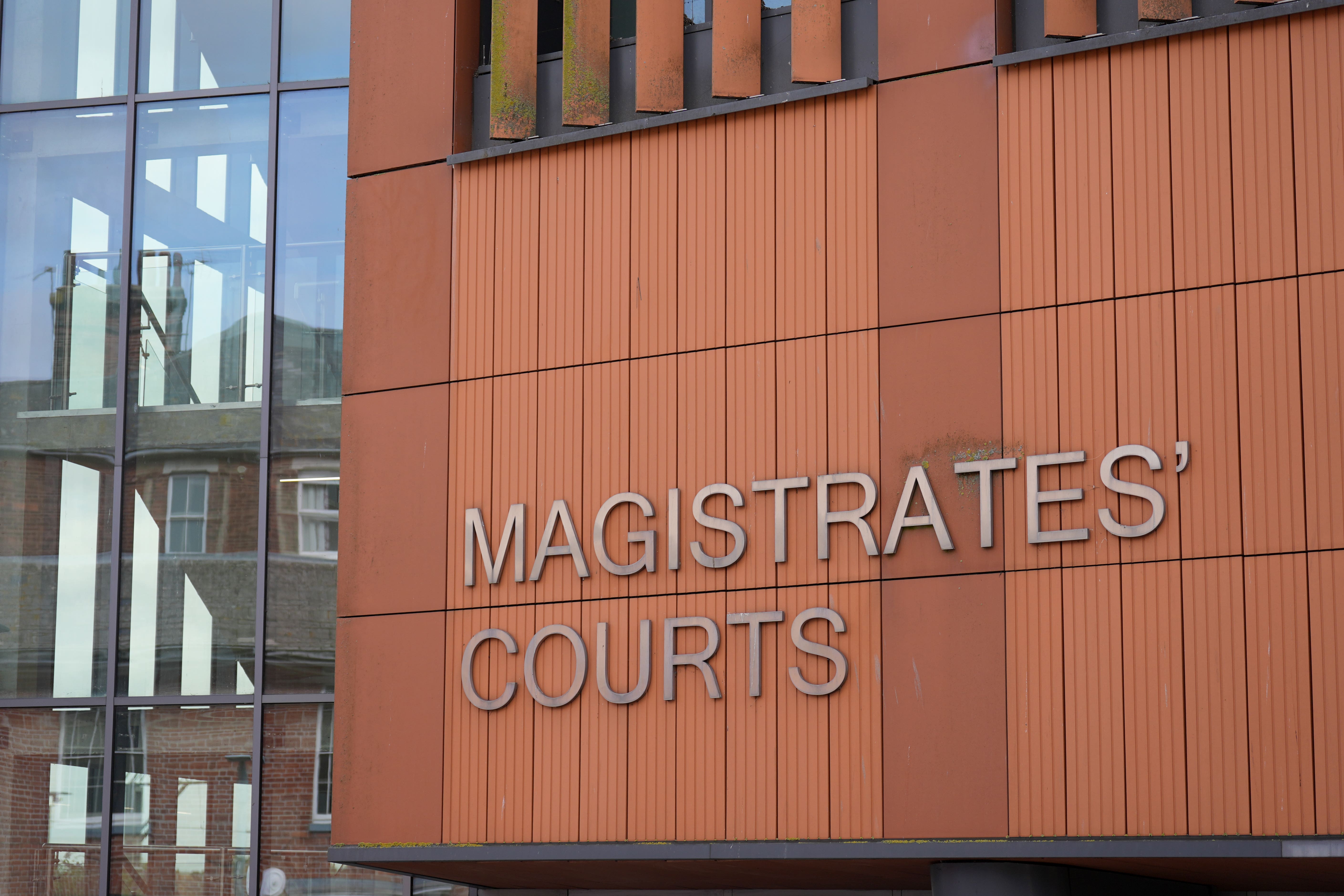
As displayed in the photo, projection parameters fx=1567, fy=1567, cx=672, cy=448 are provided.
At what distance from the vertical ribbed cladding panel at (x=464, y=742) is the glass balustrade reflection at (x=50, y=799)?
5637 mm

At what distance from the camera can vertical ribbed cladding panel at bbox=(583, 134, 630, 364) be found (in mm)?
13656

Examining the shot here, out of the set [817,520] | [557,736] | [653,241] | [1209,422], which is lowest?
[557,736]

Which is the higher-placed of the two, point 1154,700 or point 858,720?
point 1154,700

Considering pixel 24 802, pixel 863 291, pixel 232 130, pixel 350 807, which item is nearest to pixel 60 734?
pixel 24 802

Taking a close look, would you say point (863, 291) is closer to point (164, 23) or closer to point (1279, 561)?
point (1279, 561)

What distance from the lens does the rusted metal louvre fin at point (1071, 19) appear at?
12.2 metres

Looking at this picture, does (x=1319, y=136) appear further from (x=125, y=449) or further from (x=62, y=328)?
(x=62, y=328)

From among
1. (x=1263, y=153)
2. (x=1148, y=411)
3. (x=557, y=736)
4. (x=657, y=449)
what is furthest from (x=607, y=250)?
(x=1263, y=153)

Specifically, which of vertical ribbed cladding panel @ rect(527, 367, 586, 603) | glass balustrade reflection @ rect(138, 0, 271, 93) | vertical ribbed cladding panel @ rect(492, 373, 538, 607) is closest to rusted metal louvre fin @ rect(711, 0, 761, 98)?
vertical ribbed cladding panel @ rect(527, 367, 586, 603)

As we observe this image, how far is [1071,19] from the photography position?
40.1ft

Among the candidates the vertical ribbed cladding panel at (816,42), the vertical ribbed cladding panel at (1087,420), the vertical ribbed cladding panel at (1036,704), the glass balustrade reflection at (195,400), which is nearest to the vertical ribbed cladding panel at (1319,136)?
the vertical ribbed cladding panel at (1087,420)

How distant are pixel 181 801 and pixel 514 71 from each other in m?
8.64

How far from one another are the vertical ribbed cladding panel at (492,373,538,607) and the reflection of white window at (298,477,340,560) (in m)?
3.94

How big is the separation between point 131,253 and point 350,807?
7849mm
